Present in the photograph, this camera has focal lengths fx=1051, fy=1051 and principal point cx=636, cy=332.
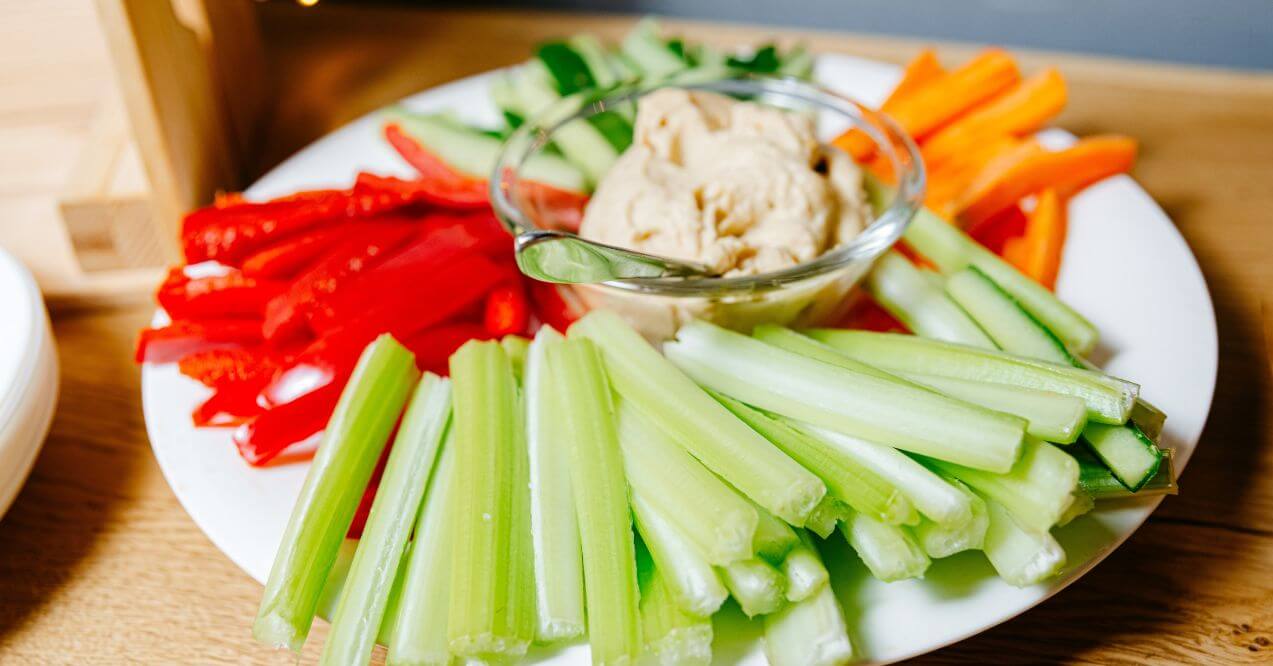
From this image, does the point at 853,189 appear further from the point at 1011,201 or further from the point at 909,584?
the point at 909,584

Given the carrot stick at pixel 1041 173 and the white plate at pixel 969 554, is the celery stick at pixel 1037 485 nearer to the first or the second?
the white plate at pixel 969 554

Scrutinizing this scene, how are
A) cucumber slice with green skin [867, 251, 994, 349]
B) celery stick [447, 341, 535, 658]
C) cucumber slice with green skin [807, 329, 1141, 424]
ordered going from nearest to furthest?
celery stick [447, 341, 535, 658] → cucumber slice with green skin [807, 329, 1141, 424] → cucumber slice with green skin [867, 251, 994, 349]

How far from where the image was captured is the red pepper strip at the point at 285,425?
143 cm

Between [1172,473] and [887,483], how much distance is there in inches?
14.3

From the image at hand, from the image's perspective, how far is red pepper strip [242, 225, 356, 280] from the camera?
1656 mm

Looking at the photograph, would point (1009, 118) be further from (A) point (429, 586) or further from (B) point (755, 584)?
(A) point (429, 586)

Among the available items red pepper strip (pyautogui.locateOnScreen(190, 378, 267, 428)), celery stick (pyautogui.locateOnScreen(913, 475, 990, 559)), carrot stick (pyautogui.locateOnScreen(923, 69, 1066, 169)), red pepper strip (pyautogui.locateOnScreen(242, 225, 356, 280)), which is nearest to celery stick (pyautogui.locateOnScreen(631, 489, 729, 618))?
celery stick (pyautogui.locateOnScreen(913, 475, 990, 559))

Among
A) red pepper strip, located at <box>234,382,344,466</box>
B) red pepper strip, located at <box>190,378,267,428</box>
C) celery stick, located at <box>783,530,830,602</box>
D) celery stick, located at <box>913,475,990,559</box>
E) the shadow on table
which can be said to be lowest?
the shadow on table

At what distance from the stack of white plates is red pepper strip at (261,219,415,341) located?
0.31 metres

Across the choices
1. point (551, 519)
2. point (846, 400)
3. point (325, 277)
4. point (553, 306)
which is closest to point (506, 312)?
point (553, 306)

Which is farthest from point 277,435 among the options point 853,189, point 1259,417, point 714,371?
point 1259,417

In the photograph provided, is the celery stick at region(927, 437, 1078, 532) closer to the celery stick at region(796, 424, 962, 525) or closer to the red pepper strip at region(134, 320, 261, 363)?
the celery stick at region(796, 424, 962, 525)

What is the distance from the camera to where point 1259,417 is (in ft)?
5.37

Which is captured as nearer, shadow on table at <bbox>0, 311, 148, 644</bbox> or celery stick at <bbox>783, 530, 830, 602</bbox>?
celery stick at <bbox>783, 530, 830, 602</bbox>
